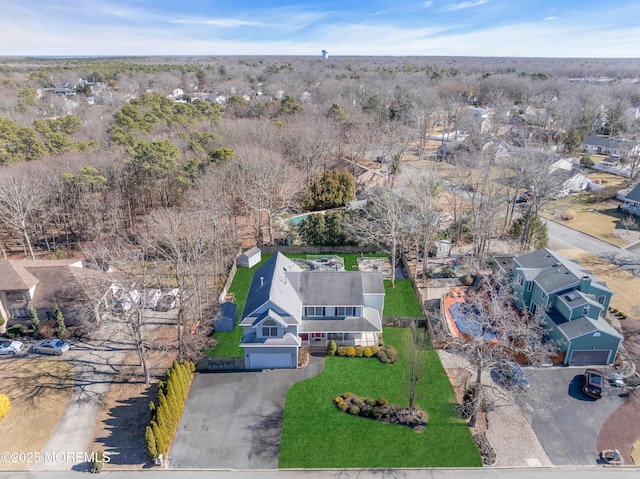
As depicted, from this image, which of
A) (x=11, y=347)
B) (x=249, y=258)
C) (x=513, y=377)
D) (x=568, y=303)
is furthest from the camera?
(x=249, y=258)

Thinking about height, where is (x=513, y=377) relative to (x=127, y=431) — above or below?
above

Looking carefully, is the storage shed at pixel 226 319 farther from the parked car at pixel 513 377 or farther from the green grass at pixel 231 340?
the parked car at pixel 513 377

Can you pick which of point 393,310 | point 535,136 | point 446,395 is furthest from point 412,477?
point 535,136

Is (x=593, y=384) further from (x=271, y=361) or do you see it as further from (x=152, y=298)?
(x=152, y=298)

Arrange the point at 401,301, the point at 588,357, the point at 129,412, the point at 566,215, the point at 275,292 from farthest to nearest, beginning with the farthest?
the point at 566,215 → the point at 401,301 → the point at 275,292 → the point at 588,357 → the point at 129,412

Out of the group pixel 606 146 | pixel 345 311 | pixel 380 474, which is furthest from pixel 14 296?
pixel 606 146

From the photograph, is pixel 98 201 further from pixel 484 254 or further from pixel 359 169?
pixel 484 254

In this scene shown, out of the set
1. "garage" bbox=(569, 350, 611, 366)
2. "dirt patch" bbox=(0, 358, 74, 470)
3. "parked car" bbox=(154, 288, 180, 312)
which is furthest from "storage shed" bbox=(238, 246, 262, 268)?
"garage" bbox=(569, 350, 611, 366)

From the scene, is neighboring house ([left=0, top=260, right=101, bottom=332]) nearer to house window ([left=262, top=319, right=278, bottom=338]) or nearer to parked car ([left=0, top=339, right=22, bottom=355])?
parked car ([left=0, top=339, right=22, bottom=355])
